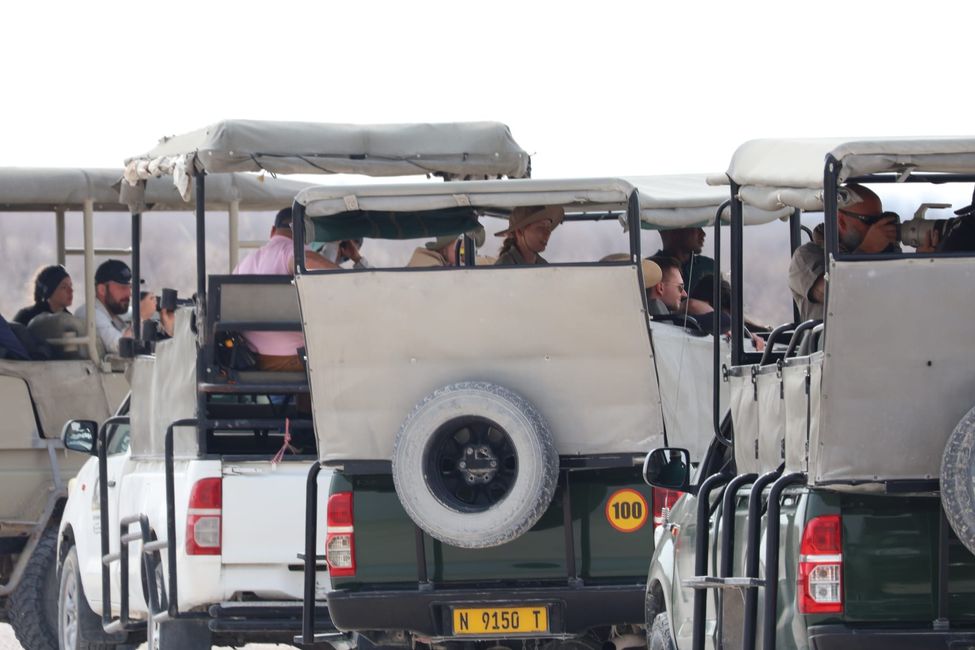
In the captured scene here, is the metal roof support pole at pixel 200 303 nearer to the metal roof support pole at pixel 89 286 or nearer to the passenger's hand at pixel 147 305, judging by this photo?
the metal roof support pole at pixel 89 286

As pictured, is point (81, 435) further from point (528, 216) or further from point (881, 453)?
point (881, 453)

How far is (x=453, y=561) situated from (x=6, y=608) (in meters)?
4.77

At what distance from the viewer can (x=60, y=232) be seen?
44.8ft

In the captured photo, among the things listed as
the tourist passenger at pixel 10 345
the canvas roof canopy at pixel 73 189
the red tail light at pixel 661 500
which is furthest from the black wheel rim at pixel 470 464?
the tourist passenger at pixel 10 345

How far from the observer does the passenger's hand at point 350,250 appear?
10.7 m

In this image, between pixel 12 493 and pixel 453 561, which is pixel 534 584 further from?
pixel 12 493

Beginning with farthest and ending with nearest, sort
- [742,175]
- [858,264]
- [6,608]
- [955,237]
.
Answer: [6,608]
[955,237]
[742,175]
[858,264]

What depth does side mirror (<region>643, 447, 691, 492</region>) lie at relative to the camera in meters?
6.84

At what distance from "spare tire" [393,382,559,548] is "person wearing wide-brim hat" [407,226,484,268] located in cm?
182

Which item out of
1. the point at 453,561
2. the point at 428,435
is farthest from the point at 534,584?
the point at 428,435

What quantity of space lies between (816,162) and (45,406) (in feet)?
25.4

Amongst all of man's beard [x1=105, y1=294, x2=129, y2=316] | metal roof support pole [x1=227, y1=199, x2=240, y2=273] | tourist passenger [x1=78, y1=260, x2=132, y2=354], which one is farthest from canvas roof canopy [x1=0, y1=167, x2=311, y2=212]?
man's beard [x1=105, y1=294, x2=129, y2=316]

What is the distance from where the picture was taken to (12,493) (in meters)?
12.2

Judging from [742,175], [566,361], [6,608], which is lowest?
[6,608]
